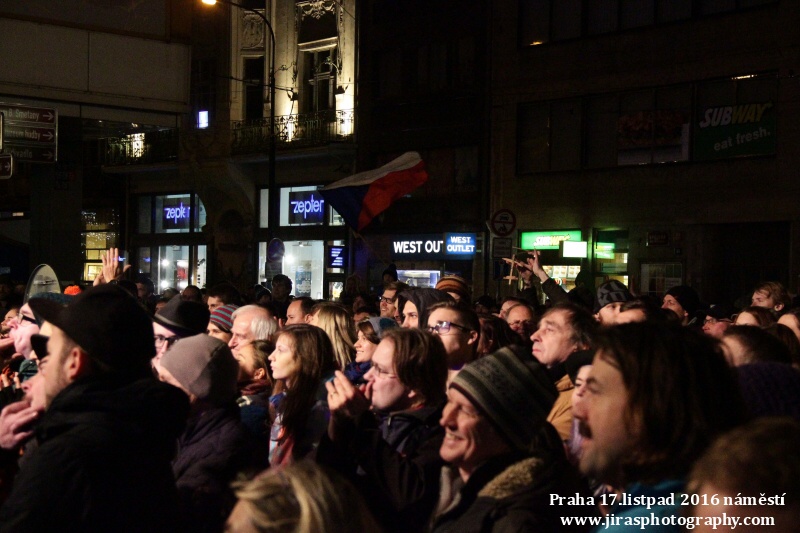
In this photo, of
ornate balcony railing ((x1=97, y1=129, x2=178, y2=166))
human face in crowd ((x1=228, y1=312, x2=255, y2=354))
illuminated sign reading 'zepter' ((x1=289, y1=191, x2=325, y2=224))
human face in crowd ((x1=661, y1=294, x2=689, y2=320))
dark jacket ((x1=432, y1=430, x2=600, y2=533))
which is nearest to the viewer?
dark jacket ((x1=432, y1=430, x2=600, y2=533))

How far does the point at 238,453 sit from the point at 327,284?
1165 inches

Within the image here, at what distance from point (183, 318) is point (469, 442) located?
3.49 meters

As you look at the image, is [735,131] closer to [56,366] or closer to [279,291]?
[279,291]

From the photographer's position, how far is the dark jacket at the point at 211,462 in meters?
4.00

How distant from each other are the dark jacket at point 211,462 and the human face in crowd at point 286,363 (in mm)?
614

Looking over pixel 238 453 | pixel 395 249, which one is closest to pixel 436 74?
pixel 395 249

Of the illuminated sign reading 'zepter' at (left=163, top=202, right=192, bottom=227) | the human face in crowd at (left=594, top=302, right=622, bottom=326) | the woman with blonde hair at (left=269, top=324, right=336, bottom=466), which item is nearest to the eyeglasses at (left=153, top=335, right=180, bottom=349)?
the woman with blonde hair at (left=269, top=324, right=336, bottom=466)

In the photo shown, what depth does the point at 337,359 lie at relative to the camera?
684 centimetres

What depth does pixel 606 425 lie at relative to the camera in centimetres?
284

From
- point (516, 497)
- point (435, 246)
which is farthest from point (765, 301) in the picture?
point (435, 246)

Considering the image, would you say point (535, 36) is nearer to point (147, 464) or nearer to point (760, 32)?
point (760, 32)

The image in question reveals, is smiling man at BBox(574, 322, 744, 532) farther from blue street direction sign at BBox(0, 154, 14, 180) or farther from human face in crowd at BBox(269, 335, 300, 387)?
blue street direction sign at BBox(0, 154, 14, 180)

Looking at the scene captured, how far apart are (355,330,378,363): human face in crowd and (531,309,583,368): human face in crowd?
113 cm

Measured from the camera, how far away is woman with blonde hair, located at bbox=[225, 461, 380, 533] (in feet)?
7.16
